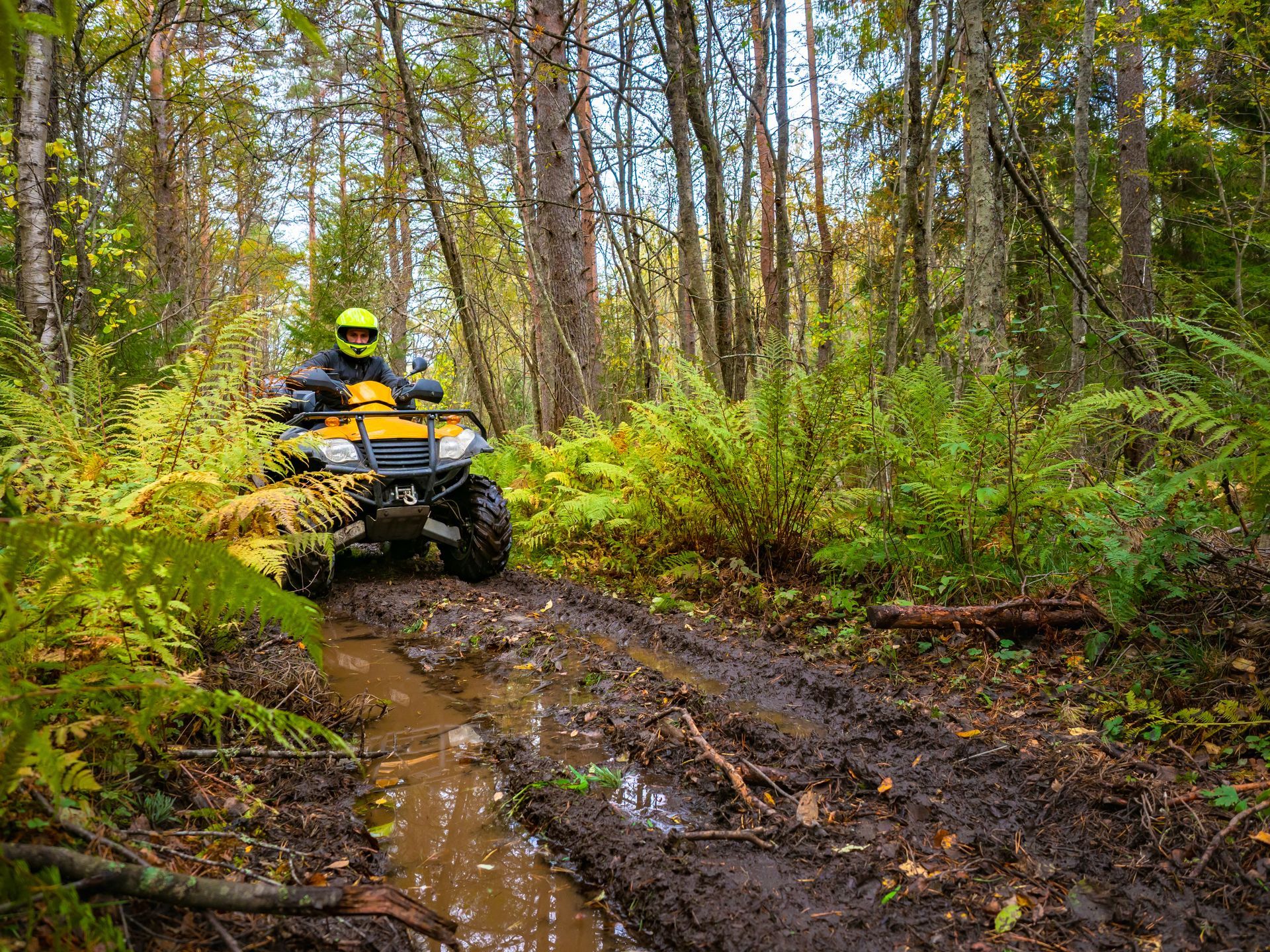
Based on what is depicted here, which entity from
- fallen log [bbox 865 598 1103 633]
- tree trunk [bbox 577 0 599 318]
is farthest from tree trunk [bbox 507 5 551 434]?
fallen log [bbox 865 598 1103 633]

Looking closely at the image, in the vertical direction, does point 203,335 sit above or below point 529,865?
above

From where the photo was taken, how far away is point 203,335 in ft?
9.96

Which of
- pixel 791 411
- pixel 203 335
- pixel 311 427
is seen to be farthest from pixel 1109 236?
pixel 203 335

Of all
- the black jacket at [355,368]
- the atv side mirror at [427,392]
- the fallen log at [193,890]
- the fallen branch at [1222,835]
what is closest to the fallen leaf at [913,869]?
the fallen branch at [1222,835]

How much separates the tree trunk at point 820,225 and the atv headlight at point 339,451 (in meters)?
7.51

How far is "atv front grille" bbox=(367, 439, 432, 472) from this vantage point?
4.86 meters

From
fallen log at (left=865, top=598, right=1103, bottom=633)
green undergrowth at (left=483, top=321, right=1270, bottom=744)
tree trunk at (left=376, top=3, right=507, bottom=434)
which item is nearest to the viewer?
green undergrowth at (left=483, top=321, right=1270, bottom=744)

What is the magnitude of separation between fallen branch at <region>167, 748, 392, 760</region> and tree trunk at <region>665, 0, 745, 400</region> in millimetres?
4462

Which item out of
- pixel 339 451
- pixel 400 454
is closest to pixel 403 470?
pixel 400 454

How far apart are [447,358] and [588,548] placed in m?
12.1

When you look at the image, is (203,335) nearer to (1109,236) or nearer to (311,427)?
(311,427)

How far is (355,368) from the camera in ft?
20.8

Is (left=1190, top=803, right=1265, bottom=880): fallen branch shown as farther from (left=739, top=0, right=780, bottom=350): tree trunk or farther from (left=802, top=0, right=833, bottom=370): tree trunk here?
(left=802, top=0, right=833, bottom=370): tree trunk

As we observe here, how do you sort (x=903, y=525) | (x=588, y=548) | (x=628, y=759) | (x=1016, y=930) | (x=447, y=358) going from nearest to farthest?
(x=1016, y=930) < (x=628, y=759) < (x=903, y=525) < (x=588, y=548) < (x=447, y=358)
